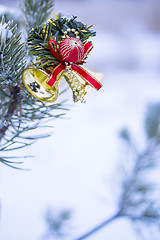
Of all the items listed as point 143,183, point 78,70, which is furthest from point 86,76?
point 143,183

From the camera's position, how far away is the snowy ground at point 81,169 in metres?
0.42

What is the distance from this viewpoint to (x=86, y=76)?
0.65ft

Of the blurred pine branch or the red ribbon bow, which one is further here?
the blurred pine branch

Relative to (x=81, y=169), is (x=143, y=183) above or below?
below

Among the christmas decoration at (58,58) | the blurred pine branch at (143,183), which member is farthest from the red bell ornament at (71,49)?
the blurred pine branch at (143,183)

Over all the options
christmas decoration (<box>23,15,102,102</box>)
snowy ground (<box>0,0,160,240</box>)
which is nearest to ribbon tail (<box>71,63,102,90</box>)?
christmas decoration (<box>23,15,102,102</box>)

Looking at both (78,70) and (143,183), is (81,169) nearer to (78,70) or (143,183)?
(143,183)

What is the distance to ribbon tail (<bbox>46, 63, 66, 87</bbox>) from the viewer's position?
19cm

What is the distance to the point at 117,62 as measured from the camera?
1134mm

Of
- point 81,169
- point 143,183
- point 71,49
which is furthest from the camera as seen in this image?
point 81,169

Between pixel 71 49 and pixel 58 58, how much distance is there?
18mm

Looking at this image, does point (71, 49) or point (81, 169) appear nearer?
point (71, 49)

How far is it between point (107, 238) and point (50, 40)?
32 centimetres

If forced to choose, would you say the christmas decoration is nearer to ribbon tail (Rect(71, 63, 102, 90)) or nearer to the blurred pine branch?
ribbon tail (Rect(71, 63, 102, 90))
